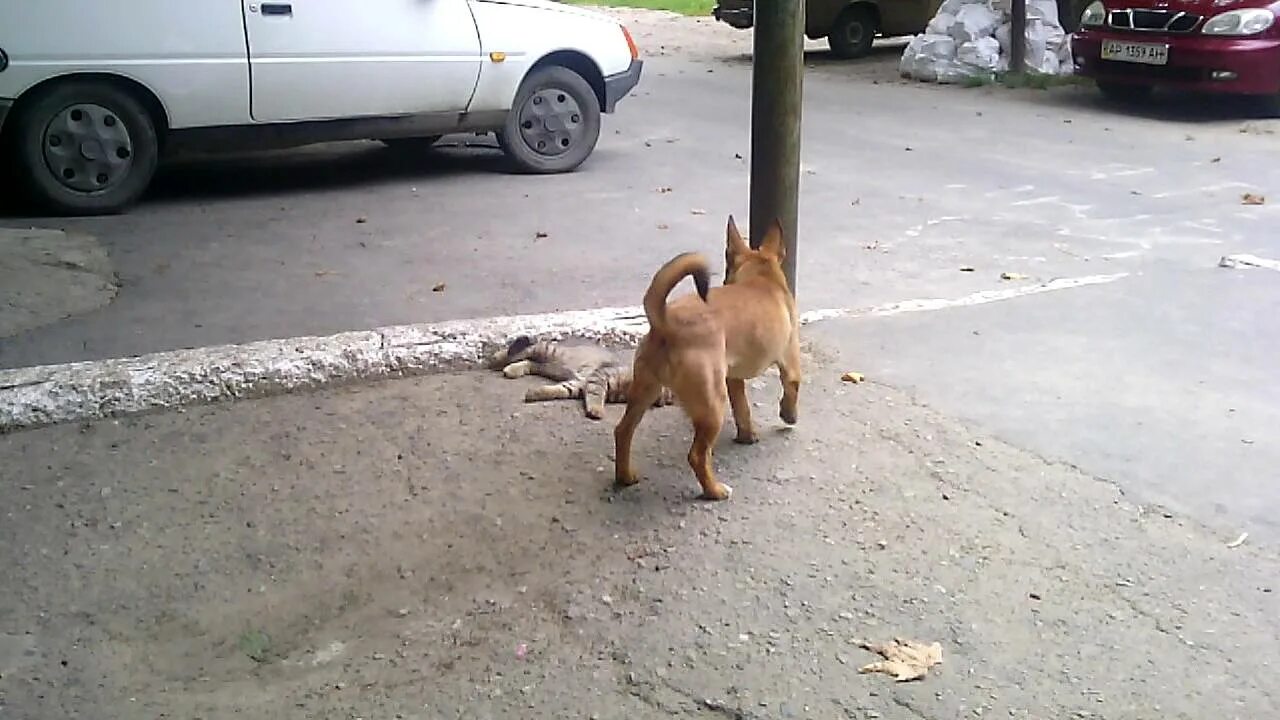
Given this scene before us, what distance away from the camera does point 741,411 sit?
4.36 metres

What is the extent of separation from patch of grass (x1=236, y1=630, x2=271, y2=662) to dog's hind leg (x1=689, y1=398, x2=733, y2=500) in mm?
1333

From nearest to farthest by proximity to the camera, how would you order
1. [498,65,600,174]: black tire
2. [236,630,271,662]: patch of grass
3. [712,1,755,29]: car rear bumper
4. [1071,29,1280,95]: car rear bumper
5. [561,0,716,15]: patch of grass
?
[236,630,271,662]: patch of grass → [498,65,600,174]: black tire → [1071,29,1280,95]: car rear bumper → [712,1,755,29]: car rear bumper → [561,0,716,15]: patch of grass

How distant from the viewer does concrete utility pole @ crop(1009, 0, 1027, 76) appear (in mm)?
14984

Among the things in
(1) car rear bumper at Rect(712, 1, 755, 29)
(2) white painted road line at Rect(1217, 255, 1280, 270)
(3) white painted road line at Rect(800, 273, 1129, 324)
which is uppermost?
(1) car rear bumper at Rect(712, 1, 755, 29)

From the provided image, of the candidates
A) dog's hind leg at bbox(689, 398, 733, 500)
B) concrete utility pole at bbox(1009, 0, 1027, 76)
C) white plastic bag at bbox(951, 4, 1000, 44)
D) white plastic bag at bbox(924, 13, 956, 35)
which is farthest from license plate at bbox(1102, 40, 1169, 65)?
dog's hind leg at bbox(689, 398, 733, 500)

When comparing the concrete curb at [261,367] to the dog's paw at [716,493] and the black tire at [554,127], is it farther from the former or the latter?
the black tire at [554,127]

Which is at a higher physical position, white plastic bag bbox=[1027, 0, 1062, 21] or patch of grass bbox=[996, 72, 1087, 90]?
white plastic bag bbox=[1027, 0, 1062, 21]

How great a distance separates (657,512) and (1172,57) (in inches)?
391

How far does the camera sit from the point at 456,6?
883cm

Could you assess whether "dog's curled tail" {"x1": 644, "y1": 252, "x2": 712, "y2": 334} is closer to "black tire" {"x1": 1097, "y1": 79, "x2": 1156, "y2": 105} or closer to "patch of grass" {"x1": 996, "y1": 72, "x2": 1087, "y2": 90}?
"black tire" {"x1": 1097, "y1": 79, "x2": 1156, "y2": 105}

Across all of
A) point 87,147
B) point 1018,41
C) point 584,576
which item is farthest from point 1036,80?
point 584,576

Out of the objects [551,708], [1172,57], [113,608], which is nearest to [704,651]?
[551,708]

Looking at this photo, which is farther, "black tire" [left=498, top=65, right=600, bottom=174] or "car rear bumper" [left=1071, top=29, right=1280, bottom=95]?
"car rear bumper" [left=1071, top=29, right=1280, bottom=95]

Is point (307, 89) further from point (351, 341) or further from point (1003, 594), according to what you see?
point (1003, 594)
